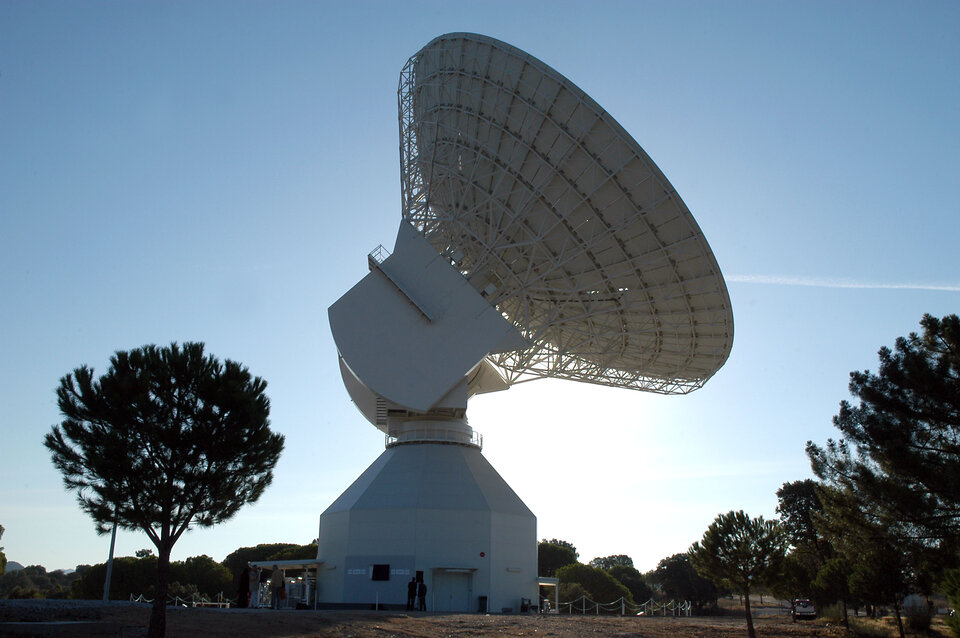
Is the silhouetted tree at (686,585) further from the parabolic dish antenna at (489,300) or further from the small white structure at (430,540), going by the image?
the parabolic dish antenna at (489,300)

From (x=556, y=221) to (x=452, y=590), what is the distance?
14.5 meters

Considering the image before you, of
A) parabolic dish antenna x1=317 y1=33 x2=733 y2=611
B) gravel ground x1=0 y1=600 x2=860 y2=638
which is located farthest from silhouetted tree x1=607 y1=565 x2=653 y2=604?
gravel ground x1=0 y1=600 x2=860 y2=638

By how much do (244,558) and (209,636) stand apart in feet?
198

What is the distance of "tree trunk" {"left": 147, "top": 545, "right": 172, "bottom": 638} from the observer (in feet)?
44.9

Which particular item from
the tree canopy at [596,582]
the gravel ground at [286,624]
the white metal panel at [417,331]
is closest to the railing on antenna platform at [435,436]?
the white metal panel at [417,331]

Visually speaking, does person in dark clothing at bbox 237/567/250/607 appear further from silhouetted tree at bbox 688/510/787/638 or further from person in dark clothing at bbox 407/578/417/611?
silhouetted tree at bbox 688/510/787/638

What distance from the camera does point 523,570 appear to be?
30062 mm

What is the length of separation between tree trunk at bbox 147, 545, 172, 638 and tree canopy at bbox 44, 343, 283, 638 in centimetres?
2

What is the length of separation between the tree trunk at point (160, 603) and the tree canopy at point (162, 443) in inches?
0.7

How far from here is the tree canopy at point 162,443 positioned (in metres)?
14.4

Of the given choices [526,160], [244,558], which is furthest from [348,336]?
[244,558]

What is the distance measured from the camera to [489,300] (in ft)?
89.7

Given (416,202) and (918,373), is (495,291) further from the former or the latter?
(918,373)

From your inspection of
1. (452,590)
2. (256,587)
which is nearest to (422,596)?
(452,590)
